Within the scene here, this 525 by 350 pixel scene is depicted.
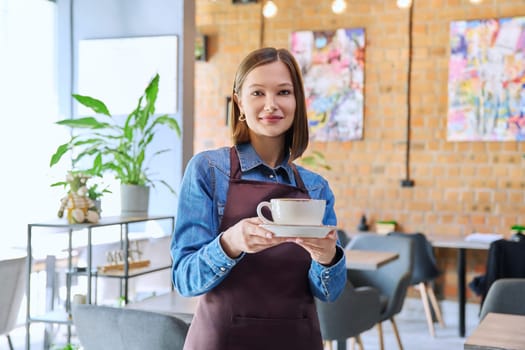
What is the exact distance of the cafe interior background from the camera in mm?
5250

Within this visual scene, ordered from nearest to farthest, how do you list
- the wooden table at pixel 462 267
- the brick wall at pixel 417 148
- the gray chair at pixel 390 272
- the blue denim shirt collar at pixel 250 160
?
1. the blue denim shirt collar at pixel 250 160
2. the gray chair at pixel 390 272
3. the wooden table at pixel 462 267
4. the brick wall at pixel 417 148

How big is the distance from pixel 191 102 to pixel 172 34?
1.53ft

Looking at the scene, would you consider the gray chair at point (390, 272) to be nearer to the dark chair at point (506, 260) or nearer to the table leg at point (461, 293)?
the dark chair at point (506, 260)

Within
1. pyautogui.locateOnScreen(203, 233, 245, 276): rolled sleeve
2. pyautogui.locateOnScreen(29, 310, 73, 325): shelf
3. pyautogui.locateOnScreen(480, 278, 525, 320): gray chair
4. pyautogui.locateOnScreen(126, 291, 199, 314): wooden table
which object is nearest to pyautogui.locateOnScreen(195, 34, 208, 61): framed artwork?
pyautogui.locateOnScreen(29, 310, 73, 325): shelf

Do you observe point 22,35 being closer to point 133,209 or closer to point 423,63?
point 133,209

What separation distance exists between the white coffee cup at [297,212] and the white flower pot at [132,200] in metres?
2.61

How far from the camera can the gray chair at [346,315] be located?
3.65m

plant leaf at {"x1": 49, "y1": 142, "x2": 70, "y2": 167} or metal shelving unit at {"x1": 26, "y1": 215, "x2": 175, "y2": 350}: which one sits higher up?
plant leaf at {"x1": 49, "y1": 142, "x2": 70, "y2": 167}

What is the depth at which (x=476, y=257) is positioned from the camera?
613 cm

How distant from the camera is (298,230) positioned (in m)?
1.17

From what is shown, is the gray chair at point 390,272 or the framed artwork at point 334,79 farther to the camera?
the framed artwork at point 334,79

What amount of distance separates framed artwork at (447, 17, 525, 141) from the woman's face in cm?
501

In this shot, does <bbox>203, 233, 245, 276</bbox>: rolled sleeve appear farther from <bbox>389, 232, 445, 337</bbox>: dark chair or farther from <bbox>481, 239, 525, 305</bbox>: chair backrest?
<bbox>389, 232, 445, 337</bbox>: dark chair

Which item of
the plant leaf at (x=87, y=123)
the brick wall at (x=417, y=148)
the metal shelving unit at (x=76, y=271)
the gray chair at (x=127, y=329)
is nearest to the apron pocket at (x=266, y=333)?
the gray chair at (x=127, y=329)
